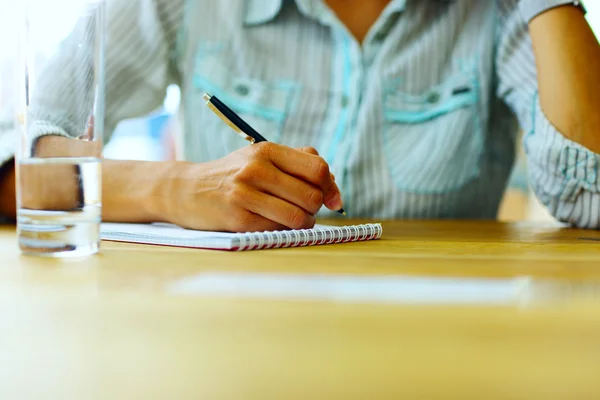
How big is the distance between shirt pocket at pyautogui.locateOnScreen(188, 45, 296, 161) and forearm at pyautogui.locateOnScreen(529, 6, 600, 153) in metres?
0.46

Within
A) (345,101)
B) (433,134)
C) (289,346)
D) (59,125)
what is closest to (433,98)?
(433,134)

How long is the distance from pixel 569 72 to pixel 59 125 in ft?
2.94

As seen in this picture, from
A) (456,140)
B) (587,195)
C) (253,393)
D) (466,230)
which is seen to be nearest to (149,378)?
(253,393)

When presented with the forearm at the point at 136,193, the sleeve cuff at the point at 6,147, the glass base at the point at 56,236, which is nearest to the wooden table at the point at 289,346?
the glass base at the point at 56,236

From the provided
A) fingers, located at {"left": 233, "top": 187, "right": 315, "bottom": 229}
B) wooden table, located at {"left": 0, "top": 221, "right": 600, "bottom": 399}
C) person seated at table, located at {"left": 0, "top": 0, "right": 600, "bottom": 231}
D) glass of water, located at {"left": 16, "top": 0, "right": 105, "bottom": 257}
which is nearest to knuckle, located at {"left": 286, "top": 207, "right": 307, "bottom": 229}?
fingers, located at {"left": 233, "top": 187, "right": 315, "bottom": 229}

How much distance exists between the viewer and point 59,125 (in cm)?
46

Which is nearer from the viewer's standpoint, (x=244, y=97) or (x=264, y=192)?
(x=264, y=192)

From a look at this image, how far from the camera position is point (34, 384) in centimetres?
28

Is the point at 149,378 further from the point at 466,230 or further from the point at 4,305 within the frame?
the point at 466,230

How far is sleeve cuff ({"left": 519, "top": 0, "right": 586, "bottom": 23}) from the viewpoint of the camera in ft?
3.69

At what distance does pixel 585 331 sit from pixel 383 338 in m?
0.09

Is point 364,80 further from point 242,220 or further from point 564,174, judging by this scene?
point 242,220

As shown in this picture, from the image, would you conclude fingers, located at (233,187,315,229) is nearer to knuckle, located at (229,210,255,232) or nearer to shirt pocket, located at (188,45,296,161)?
Result: knuckle, located at (229,210,255,232)

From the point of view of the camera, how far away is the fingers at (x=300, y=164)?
0.67 metres
